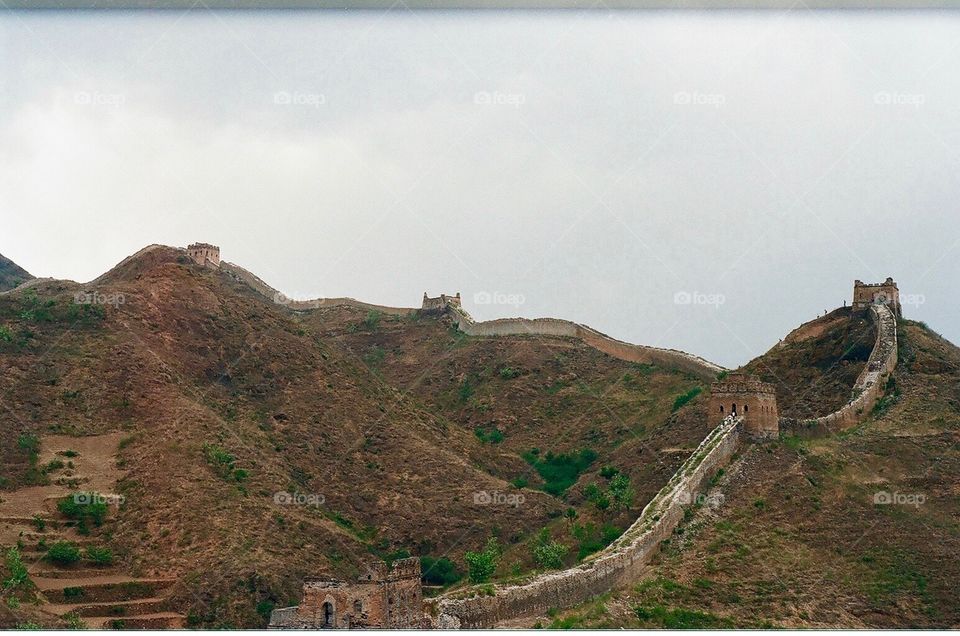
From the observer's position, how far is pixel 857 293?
47000 mm

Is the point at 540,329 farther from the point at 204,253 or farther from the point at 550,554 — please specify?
the point at 550,554

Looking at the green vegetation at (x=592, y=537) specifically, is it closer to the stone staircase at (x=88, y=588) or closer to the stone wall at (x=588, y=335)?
the stone staircase at (x=88, y=588)

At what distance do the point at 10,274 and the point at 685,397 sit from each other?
122ft

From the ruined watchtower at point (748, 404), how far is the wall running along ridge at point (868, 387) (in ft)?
1.92

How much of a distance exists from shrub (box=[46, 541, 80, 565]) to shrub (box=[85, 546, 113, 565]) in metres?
0.33

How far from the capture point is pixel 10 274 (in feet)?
233

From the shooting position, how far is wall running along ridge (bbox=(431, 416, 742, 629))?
2628 cm

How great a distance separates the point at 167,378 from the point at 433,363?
17061 mm

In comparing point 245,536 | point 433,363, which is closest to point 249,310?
point 433,363

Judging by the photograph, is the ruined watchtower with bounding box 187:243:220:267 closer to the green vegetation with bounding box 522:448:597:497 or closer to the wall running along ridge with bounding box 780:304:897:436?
the green vegetation with bounding box 522:448:597:497

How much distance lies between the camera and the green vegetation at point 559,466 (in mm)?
47719

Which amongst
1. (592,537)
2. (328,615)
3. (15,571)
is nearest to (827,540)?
(592,537)

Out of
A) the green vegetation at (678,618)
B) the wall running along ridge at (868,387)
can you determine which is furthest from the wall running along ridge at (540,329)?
the green vegetation at (678,618)

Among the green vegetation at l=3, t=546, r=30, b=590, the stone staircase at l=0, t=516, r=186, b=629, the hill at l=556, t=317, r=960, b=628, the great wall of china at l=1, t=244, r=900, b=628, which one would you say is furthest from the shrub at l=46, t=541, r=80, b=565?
the hill at l=556, t=317, r=960, b=628
